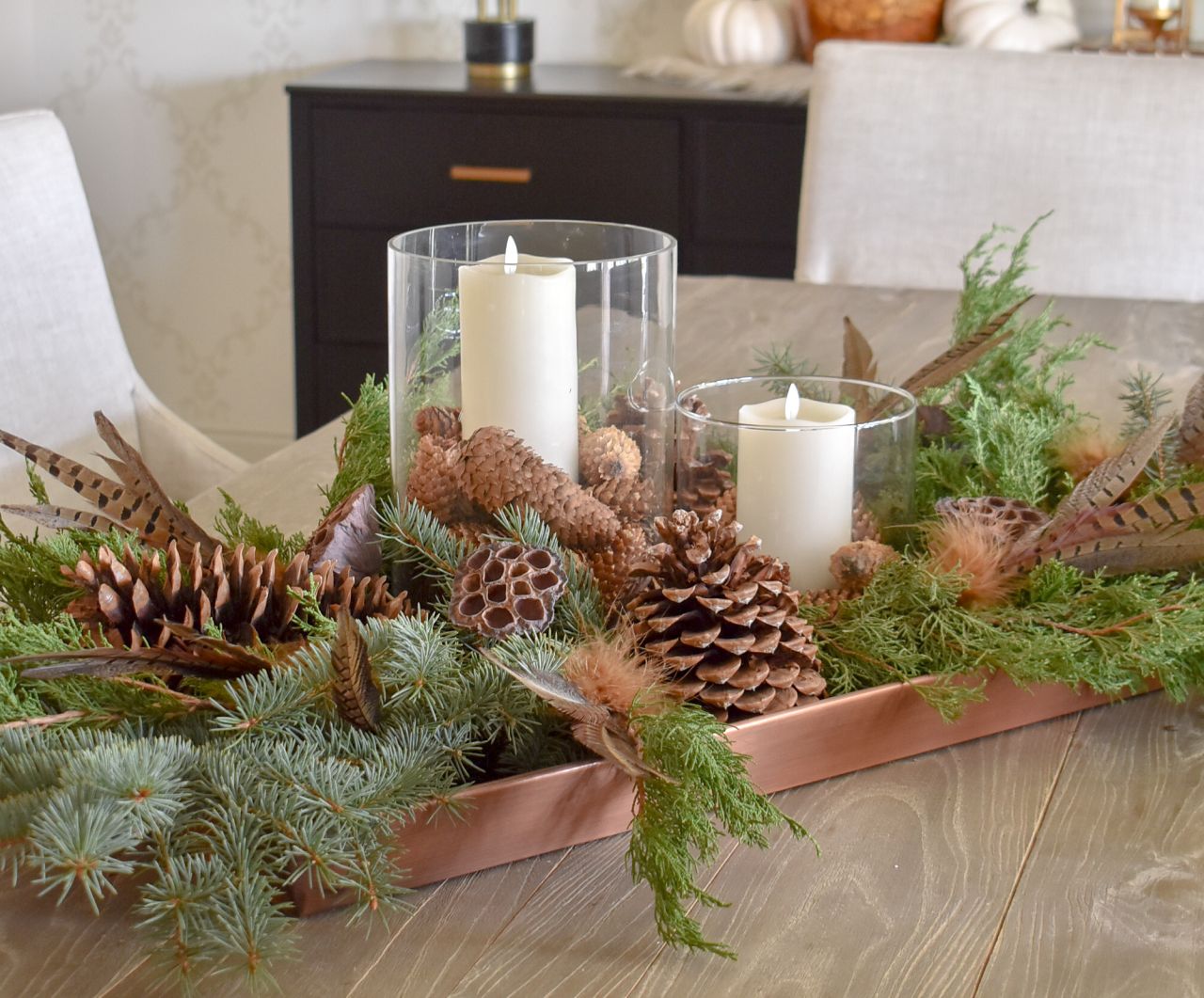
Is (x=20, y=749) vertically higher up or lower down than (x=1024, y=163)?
lower down

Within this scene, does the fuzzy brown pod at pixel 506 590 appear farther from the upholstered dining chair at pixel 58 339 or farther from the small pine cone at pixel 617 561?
the upholstered dining chair at pixel 58 339

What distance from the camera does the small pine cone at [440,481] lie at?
59 centimetres

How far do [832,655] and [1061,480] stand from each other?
0.80 feet

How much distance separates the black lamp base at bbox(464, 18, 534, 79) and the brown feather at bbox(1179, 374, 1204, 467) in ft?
6.66

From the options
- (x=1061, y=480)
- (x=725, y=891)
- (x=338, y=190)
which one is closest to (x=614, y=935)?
(x=725, y=891)

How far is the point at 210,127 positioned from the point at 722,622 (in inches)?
110

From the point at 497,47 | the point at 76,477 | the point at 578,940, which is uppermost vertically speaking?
the point at 497,47

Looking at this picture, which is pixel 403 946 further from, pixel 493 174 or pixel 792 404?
pixel 493 174

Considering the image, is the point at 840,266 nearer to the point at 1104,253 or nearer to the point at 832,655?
the point at 1104,253

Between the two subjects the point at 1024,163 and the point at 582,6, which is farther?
the point at 582,6

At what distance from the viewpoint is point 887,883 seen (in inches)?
19.7

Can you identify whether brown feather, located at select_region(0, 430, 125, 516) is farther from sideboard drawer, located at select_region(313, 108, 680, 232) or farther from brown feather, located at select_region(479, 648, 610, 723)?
sideboard drawer, located at select_region(313, 108, 680, 232)

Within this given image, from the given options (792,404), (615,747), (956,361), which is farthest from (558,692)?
(956,361)

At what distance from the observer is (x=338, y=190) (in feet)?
8.32
